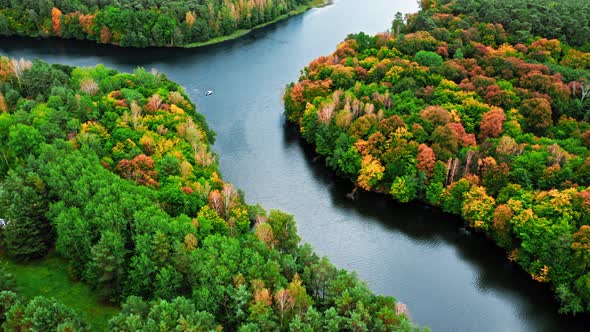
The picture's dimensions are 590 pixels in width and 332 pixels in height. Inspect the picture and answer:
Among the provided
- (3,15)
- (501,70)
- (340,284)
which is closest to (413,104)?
(501,70)

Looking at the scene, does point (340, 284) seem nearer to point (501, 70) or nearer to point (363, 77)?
point (363, 77)

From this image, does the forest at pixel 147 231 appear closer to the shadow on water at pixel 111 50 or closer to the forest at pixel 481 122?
the forest at pixel 481 122

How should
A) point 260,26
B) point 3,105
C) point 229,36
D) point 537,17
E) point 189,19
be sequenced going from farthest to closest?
point 260,26 < point 229,36 < point 189,19 < point 537,17 < point 3,105

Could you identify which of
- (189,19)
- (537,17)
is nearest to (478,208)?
(537,17)

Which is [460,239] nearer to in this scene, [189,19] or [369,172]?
[369,172]

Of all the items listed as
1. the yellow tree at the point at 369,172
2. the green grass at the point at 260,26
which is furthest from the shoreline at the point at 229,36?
the yellow tree at the point at 369,172
